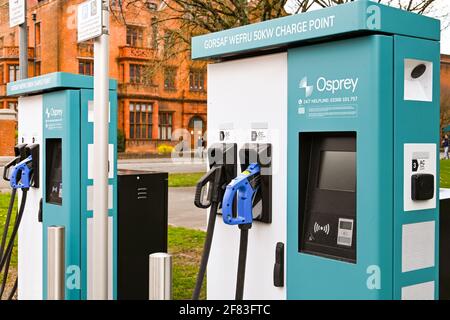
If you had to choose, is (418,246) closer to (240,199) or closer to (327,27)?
(240,199)

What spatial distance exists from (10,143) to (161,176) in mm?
22888

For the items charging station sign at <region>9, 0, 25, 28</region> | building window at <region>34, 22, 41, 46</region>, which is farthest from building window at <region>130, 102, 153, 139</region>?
charging station sign at <region>9, 0, 25, 28</region>

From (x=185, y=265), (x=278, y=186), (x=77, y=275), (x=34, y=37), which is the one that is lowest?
(x=185, y=265)

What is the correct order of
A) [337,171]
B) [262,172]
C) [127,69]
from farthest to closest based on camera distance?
[127,69], [262,172], [337,171]

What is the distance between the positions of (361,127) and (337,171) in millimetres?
338

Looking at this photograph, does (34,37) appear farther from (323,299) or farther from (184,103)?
(323,299)

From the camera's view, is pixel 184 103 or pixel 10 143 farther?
pixel 184 103

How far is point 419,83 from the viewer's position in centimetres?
307

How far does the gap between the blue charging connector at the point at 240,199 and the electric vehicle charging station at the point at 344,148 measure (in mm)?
158

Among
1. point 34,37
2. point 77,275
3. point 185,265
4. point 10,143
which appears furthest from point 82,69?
point 77,275

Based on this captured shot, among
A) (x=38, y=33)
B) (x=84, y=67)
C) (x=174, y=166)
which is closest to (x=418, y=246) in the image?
(x=174, y=166)

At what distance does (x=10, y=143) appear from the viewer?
26953 mm

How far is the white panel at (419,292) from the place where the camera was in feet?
9.87
